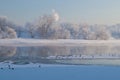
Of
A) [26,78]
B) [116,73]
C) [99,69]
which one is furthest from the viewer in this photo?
[99,69]

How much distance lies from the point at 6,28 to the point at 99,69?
29191mm

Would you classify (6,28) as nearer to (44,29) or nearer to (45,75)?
(44,29)

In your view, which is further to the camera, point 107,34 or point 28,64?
point 107,34

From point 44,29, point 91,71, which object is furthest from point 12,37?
point 91,71

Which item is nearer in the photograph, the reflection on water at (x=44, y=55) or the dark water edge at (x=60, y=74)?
the dark water edge at (x=60, y=74)

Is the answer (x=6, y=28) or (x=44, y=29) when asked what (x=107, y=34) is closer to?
(x=44, y=29)

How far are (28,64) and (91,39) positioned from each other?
28288 millimetres

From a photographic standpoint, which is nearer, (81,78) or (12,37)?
(81,78)

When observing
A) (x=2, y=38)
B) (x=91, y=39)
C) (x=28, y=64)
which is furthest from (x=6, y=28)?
(x=28, y=64)

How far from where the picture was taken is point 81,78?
9.16 metres

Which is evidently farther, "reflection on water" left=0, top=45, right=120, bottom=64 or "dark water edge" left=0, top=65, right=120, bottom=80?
"reflection on water" left=0, top=45, right=120, bottom=64

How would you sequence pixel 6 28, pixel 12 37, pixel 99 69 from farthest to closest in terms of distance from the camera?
1. pixel 6 28
2. pixel 12 37
3. pixel 99 69

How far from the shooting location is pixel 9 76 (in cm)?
950

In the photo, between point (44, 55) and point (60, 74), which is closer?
point (60, 74)
